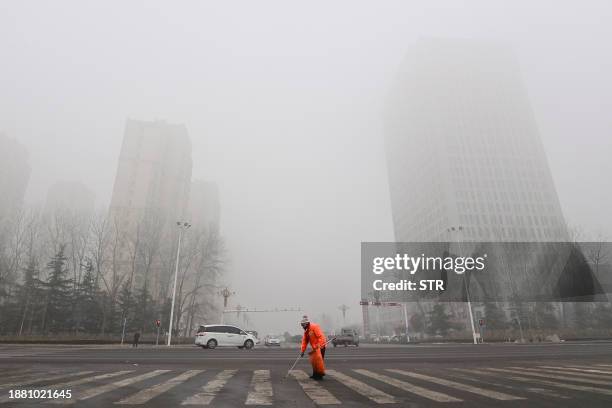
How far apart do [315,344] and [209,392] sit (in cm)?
327

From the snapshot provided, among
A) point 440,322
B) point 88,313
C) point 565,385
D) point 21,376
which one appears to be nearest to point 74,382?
point 21,376

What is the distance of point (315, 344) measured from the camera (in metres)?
9.84

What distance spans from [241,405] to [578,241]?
63.9 meters

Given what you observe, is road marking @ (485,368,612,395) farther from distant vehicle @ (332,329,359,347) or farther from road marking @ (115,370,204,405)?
distant vehicle @ (332,329,359,347)

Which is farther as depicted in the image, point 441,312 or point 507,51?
point 507,51

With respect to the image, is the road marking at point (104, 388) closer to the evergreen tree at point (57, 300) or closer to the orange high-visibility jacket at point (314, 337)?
the orange high-visibility jacket at point (314, 337)

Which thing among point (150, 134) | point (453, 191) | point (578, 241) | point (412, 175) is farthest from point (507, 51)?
point (150, 134)

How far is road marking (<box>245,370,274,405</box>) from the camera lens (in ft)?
21.3

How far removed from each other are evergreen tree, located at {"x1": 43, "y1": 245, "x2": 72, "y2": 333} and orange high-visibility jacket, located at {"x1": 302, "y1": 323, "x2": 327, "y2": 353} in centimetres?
4873

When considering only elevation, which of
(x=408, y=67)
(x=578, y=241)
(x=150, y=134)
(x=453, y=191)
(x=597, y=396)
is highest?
(x=408, y=67)

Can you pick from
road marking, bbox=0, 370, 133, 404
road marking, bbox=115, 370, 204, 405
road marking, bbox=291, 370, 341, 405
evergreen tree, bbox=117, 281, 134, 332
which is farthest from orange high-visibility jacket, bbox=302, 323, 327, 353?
evergreen tree, bbox=117, 281, 134, 332

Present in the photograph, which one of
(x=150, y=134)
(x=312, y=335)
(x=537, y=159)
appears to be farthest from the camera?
(x=537, y=159)

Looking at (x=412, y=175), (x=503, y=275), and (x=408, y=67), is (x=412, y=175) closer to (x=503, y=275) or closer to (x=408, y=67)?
(x=408, y=67)

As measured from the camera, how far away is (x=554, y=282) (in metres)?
54.1
